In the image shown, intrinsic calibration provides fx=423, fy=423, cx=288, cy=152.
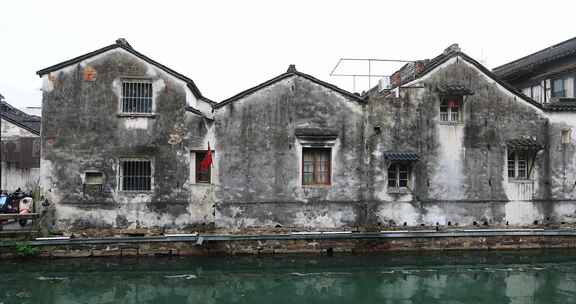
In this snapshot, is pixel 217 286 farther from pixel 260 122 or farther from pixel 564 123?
pixel 564 123

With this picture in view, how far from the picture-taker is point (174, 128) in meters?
13.7

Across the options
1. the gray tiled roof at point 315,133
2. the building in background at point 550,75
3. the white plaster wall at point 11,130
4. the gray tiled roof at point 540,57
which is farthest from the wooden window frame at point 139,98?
the gray tiled roof at point 540,57

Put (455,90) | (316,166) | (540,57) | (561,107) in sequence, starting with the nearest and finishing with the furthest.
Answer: (455,90) → (316,166) → (561,107) → (540,57)

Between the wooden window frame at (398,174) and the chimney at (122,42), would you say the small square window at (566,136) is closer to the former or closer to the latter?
the wooden window frame at (398,174)

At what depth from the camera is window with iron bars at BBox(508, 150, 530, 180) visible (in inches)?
590

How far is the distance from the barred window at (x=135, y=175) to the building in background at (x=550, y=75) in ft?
48.5

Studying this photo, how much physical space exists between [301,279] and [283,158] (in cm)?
420

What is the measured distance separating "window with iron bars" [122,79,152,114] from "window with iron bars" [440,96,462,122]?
390 inches

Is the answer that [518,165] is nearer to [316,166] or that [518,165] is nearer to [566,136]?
[566,136]

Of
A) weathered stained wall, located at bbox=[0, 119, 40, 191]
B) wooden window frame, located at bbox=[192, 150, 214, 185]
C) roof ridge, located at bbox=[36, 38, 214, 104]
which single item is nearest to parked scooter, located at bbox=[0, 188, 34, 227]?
weathered stained wall, located at bbox=[0, 119, 40, 191]

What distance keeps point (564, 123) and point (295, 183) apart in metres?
9.92

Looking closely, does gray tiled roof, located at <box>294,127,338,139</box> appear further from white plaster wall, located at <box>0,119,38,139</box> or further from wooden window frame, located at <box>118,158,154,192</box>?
white plaster wall, located at <box>0,119,38,139</box>

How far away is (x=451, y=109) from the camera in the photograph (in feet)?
48.6

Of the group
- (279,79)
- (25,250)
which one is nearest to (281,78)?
(279,79)
